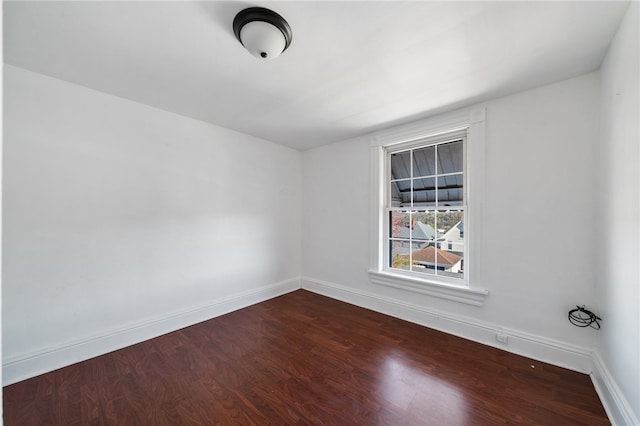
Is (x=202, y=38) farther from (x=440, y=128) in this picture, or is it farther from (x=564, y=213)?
(x=564, y=213)

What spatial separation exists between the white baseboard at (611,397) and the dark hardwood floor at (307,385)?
5cm

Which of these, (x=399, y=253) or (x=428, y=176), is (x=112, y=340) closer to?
(x=399, y=253)

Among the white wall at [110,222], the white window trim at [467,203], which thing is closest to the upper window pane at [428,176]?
the white window trim at [467,203]

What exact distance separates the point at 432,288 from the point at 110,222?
11.0ft

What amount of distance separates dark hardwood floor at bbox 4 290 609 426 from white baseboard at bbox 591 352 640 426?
0.05m

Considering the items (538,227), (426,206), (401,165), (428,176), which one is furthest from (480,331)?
(401,165)

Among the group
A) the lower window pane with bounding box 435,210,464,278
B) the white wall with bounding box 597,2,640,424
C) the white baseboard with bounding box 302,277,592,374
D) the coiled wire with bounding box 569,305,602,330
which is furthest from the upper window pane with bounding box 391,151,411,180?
the coiled wire with bounding box 569,305,602,330

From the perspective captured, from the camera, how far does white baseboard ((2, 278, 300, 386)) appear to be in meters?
2.12

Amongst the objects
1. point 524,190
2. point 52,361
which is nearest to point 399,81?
point 524,190

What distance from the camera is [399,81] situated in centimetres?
233

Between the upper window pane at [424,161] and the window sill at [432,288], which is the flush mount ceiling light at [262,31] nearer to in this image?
the upper window pane at [424,161]

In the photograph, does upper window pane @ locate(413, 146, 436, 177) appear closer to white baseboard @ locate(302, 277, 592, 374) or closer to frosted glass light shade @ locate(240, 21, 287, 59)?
white baseboard @ locate(302, 277, 592, 374)

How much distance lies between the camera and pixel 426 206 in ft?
10.5

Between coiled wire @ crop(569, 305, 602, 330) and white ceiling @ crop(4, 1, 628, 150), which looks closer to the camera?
white ceiling @ crop(4, 1, 628, 150)
